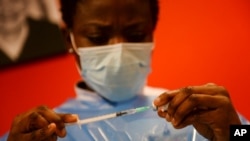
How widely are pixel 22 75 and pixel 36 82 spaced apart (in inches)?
2.5

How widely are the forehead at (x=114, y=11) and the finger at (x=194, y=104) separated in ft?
1.15

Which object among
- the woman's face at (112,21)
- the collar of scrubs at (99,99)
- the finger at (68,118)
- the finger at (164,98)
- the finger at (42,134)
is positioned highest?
the woman's face at (112,21)

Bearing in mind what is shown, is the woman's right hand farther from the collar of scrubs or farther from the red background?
the red background

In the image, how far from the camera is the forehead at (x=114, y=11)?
3.43ft

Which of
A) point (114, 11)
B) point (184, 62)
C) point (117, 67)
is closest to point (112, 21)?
point (114, 11)

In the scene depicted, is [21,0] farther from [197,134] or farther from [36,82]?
[197,134]

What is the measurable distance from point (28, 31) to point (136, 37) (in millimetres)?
630

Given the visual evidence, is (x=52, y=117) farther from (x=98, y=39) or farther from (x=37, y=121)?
(x=98, y=39)

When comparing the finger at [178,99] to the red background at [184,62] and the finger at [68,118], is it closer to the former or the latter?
the finger at [68,118]

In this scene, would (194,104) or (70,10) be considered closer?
(194,104)

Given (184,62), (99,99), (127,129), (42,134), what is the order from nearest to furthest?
(42,134) < (127,129) < (99,99) < (184,62)

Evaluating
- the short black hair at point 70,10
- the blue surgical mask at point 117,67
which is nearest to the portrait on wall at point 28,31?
the short black hair at point 70,10

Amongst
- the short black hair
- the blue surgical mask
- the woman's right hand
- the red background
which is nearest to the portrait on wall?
the red background

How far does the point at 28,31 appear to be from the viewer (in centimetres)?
155
